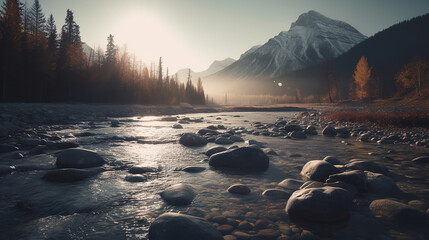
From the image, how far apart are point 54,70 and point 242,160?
43674 mm

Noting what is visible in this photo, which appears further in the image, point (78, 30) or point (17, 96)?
point (78, 30)

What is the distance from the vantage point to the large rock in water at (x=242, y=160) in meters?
5.12

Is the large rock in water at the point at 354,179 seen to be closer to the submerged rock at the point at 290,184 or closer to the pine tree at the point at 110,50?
the submerged rock at the point at 290,184

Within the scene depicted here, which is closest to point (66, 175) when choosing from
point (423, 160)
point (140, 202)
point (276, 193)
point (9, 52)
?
point (140, 202)

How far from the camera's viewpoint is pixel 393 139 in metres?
8.81

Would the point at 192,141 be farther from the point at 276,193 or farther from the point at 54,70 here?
the point at 54,70

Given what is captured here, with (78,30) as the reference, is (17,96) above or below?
below

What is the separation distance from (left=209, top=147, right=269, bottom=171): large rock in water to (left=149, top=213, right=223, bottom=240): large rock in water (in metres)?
2.97

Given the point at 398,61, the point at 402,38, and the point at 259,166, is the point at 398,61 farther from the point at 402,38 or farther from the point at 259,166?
the point at 259,166

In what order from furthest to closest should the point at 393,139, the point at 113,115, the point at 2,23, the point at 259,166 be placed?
the point at 2,23 → the point at 113,115 → the point at 393,139 → the point at 259,166

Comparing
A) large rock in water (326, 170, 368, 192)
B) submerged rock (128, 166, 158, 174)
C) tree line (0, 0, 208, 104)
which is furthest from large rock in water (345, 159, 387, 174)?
tree line (0, 0, 208, 104)

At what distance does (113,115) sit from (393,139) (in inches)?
1057

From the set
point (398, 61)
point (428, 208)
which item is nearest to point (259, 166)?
point (428, 208)

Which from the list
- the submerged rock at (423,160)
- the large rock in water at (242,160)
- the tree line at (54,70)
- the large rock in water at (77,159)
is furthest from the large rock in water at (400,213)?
the tree line at (54,70)
